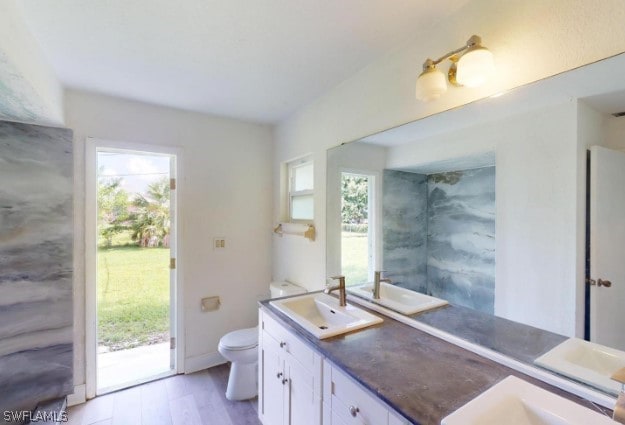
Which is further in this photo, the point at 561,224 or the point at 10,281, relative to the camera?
the point at 10,281

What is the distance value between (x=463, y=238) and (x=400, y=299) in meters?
0.56

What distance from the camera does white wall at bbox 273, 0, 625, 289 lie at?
926 millimetres

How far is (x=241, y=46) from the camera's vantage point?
1562mm

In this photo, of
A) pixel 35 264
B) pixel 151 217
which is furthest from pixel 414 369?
pixel 151 217

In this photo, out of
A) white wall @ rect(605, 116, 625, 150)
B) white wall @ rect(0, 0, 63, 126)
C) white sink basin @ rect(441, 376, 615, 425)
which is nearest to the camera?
white sink basin @ rect(441, 376, 615, 425)

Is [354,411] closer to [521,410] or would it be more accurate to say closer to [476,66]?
[521,410]

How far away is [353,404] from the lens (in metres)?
1.03

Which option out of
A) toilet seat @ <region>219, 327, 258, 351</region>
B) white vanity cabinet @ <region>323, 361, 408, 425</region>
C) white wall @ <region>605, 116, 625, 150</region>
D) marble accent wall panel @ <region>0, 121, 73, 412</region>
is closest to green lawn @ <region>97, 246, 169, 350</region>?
marble accent wall panel @ <region>0, 121, 73, 412</region>

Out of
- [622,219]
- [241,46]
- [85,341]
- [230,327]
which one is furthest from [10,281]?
[622,219]

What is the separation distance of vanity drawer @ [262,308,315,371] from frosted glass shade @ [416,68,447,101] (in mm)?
1304

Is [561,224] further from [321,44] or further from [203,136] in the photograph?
[203,136]

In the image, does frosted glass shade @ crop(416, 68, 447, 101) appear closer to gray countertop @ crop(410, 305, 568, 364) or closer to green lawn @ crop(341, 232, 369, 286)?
green lawn @ crop(341, 232, 369, 286)

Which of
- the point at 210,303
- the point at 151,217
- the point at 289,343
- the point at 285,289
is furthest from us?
the point at 151,217

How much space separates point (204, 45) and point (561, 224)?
1871 millimetres
